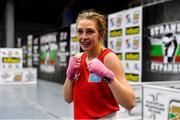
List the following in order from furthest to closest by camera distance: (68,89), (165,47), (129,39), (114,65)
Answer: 1. (129,39)
2. (165,47)
3. (68,89)
4. (114,65)

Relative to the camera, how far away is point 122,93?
7.06 ft

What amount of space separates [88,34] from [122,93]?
0.43 metres

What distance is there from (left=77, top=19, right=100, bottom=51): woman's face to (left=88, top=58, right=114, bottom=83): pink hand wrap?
126mm

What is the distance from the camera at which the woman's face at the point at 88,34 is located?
224 cm

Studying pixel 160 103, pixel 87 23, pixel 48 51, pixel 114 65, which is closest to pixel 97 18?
pixel 87 23

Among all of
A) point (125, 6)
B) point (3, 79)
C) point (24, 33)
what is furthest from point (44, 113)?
point (24, 33)

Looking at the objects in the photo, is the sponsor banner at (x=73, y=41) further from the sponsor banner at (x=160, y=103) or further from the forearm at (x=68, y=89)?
the forearm at (x=68, y=89)

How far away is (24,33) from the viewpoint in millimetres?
42750

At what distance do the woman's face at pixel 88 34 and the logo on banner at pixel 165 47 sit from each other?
21.7ft

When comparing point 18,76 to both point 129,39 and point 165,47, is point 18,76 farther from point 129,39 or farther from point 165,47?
point 165,47

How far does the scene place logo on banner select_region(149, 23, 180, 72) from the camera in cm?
870

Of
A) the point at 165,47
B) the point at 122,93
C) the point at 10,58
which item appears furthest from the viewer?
the point at 10,58

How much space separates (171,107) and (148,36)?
5.26 meters

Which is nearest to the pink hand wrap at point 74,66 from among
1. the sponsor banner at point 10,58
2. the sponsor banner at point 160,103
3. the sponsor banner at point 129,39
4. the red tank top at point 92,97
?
the red tank top at point 92,97
